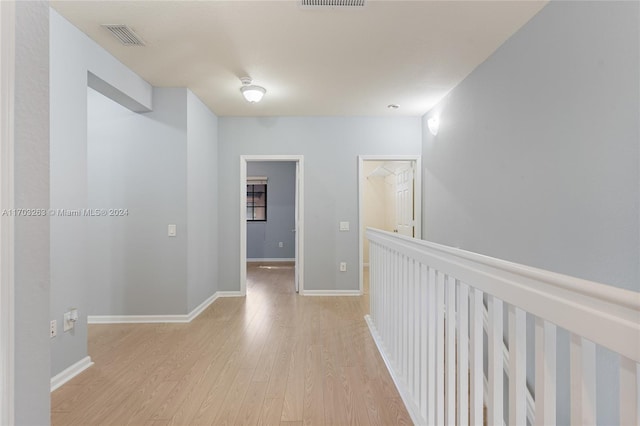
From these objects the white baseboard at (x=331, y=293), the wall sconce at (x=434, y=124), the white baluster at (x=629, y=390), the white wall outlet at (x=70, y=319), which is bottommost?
the white baseboard at (x=331, y=293)

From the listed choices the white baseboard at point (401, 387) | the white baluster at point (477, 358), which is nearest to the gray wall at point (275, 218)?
the white baseboard at point (401, 387)

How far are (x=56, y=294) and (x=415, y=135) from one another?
4277 mm

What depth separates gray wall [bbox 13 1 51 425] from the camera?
2.65 feet

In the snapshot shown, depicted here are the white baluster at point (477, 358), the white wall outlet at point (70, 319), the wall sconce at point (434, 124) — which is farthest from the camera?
the wall sconce at point (434, 124)

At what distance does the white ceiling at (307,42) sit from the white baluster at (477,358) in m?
1.92

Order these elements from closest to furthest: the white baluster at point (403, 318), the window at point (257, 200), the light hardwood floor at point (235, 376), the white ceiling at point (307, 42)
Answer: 1. the light hardwood floor at point (235, 376)
2. the white baluster at point (403, 318)
3. the white ceiling at point (307, 42)
4. the window at point (257, 200)

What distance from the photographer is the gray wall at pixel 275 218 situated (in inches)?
297

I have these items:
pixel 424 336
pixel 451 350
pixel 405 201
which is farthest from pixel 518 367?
pixel 405 201

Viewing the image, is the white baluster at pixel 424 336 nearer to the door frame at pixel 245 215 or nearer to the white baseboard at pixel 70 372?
the white baseboard at pixel 70 372

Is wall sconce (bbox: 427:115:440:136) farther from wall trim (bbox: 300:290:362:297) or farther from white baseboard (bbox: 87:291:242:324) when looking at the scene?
white baseboard (bbox: 87:291:242:324)

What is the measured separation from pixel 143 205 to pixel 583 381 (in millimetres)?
3699

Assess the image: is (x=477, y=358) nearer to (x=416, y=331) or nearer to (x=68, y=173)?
(x=416, y=331)

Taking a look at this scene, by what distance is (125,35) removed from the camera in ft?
7.90

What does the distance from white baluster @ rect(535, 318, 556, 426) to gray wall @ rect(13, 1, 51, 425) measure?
4.32 ft
